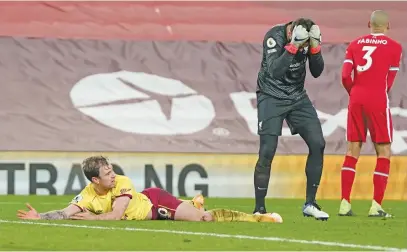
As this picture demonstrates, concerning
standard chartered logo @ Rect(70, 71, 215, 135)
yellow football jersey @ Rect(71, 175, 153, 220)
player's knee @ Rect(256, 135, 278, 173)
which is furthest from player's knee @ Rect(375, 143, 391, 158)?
standard chartered logo @ Rect(70, 71, 215, 135)

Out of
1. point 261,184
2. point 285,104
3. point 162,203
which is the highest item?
point 285,104

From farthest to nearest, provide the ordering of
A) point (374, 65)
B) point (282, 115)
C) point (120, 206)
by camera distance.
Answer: point (374, 65) → point (282, 115) → point (120, 206)

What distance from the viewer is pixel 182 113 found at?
16.1m

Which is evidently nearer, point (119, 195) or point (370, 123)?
point (119, 195)

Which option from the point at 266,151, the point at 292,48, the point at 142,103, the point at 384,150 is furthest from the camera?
the point at 142,103

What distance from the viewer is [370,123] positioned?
12.2m

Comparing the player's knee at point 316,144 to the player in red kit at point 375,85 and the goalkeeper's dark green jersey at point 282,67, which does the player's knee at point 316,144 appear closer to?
the goalkeeper's dark green jersey at point 282,67

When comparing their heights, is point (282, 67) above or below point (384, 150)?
above

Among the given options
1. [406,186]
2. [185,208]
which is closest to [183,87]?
[406,186]

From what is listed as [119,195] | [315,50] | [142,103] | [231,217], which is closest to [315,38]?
[315,50]

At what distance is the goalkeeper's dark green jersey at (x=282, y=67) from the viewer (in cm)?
1117

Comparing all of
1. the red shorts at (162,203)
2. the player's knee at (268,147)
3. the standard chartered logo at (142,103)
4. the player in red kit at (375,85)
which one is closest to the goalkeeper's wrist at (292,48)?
the player's knee at (268,147)

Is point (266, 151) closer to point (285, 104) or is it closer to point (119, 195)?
point (285, 104)

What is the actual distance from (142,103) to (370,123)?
4.61 metres
